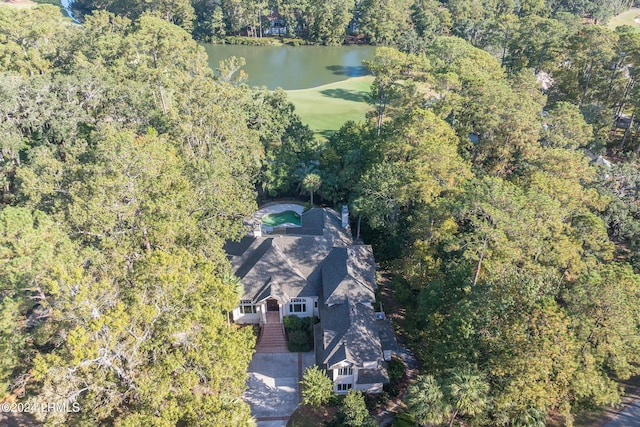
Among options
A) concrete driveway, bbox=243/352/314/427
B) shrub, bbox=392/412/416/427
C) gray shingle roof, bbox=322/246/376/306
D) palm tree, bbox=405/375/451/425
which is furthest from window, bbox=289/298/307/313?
palm tree, bbox=405/375/451/425

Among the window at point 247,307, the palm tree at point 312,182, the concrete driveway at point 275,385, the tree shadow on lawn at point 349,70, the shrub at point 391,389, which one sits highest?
the tree shadow on lawn at point 349,70

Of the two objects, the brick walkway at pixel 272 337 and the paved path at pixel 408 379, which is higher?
the brick walkway at pixel 272 337

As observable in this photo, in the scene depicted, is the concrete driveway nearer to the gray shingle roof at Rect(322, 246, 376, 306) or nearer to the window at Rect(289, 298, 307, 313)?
the window at Rect(289, 298, 307, 313)

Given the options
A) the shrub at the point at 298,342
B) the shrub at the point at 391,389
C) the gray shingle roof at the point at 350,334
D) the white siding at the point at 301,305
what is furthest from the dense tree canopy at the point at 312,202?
the white siding at the point at 301,305

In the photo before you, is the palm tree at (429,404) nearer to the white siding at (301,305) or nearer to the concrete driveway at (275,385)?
the concrete driveway at (275,385)

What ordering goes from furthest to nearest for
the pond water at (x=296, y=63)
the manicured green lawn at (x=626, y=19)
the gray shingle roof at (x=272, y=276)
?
the manicured green lawn at (x=626, y=19)
the pond water at (x=296, y=63)
the gray shingle roof at (x=272, y=276)

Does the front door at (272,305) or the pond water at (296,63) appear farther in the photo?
the pond water at (296,63)

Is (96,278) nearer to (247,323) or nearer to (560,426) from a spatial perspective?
(247,323)
